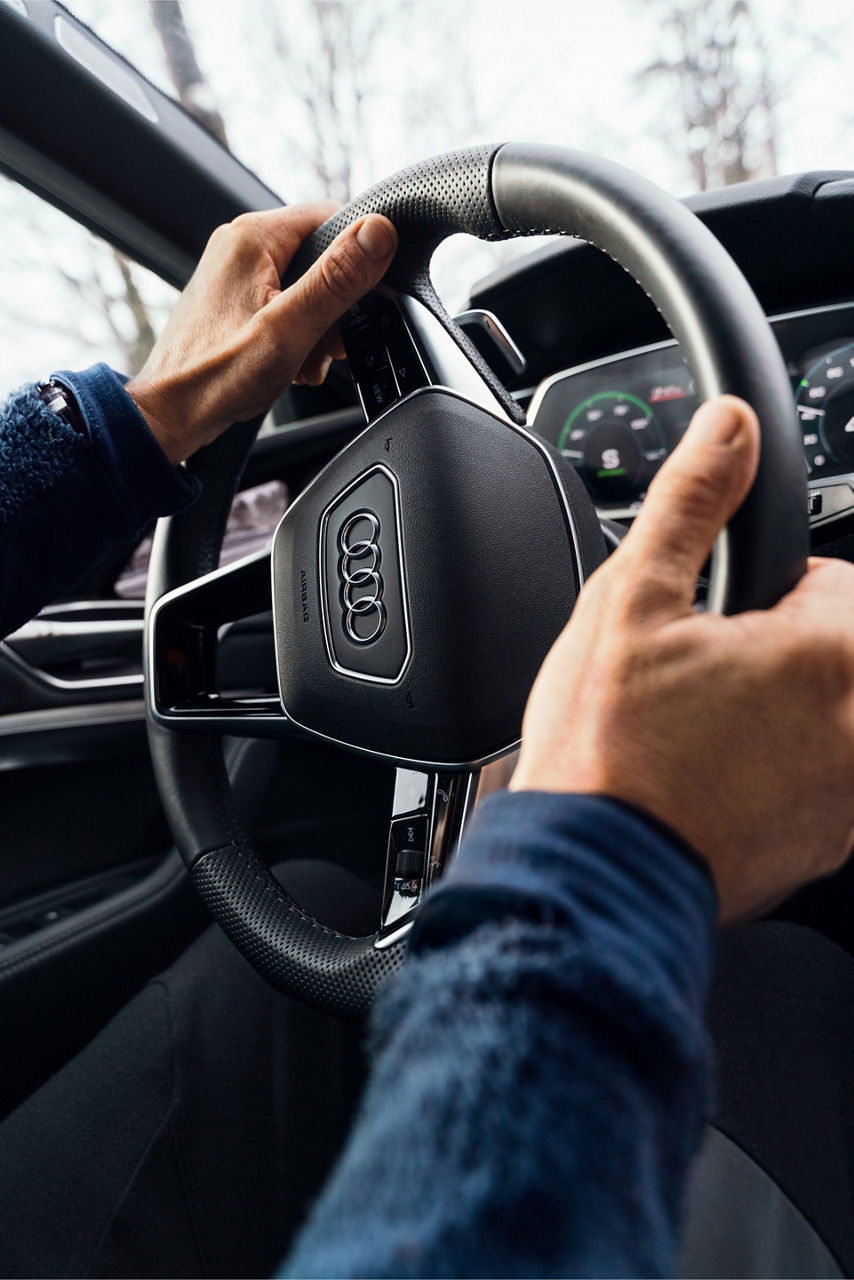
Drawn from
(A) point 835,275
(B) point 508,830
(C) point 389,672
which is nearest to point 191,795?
(C) point 389,672

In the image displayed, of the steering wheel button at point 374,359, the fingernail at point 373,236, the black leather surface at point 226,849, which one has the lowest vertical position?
the black leather surface at point 226,849

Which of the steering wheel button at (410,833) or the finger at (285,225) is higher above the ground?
the finger at (285,225)

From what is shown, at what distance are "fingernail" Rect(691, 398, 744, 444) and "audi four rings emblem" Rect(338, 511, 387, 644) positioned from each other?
400mm

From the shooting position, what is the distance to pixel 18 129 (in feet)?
3.20

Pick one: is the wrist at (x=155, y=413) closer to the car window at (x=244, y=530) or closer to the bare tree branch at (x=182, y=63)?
the bare tree branch at (x=182, y=63)

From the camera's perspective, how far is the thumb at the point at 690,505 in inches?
13.6

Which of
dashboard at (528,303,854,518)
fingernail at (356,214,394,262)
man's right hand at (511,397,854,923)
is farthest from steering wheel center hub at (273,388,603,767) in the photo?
dashboard at (528,303,854,518)

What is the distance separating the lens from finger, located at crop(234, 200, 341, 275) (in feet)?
2.44

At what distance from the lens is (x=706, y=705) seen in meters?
0.33

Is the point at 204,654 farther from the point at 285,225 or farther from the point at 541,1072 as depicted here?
the point at 541,1072

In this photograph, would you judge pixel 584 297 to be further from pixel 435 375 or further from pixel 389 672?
pixel 389 672

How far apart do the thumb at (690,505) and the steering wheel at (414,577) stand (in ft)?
0.64

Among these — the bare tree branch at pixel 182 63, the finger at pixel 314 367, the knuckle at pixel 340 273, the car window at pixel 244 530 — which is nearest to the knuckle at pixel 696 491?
the knuckle at pixel 340 273

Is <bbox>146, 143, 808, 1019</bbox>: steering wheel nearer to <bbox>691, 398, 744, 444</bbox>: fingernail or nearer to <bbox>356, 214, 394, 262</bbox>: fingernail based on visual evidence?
<bbox>356, 214, 394, 262</bbox>: fingernail
